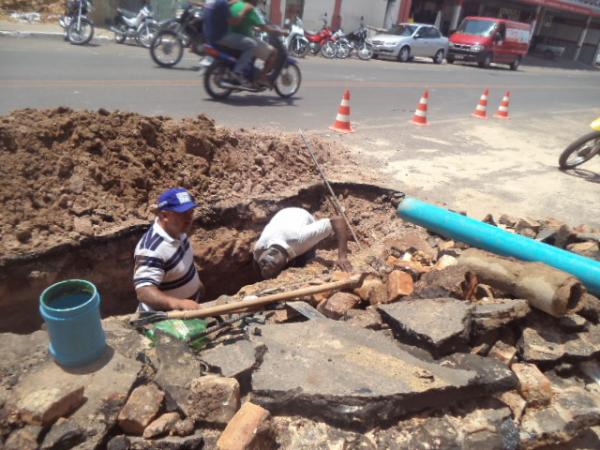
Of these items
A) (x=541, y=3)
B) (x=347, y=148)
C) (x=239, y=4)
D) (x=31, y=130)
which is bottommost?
(x=347, y=148)

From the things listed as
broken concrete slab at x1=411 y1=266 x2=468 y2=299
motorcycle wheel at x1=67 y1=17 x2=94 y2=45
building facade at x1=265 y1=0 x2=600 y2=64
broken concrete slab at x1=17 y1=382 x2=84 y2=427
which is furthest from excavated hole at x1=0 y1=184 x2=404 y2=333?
building facade at x1=265 y1=0 x2=600 y2=64

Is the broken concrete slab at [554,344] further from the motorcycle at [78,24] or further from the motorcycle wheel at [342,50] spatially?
the motorcycle wheel at [342,50]

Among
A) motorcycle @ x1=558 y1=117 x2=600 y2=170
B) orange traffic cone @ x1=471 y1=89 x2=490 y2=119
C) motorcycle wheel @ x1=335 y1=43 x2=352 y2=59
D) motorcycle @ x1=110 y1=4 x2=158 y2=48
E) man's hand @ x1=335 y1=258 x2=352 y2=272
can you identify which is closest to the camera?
man's hand @ x1=335 y1=258 x2=352 y2=272

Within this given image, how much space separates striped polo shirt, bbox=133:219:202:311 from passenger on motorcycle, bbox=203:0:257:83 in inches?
227

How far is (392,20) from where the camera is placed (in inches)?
1064

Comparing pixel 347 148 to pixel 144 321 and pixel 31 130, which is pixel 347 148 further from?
pixel 144 321

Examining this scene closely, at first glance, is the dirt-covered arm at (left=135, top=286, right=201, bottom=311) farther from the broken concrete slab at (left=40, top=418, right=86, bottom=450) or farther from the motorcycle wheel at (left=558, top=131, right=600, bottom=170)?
the motorcycle wheel at (left=558, top=131, right=600, bottom=170)

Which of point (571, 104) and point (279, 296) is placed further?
point (571, 104)

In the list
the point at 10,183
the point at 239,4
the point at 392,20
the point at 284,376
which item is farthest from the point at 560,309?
the point at 392,20

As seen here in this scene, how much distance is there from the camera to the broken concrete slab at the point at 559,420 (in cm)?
239

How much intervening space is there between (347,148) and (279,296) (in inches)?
167

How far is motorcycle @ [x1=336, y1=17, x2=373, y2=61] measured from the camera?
63.4ft

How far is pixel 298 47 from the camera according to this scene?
17406mm

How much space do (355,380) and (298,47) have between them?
16833 millimetres
